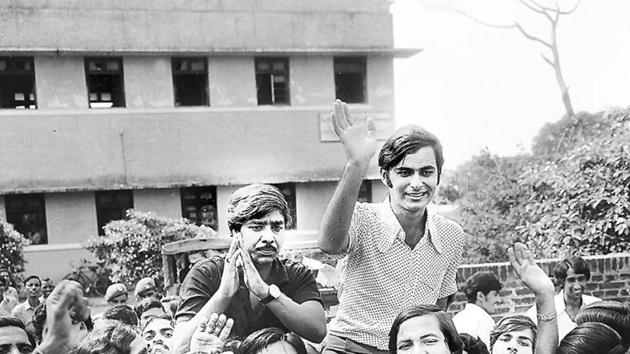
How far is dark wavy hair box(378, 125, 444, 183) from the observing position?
8.77 feet

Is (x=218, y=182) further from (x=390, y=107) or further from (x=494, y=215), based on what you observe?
(x=494, y=215)

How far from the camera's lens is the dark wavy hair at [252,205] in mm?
2570

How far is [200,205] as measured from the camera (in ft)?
49.6

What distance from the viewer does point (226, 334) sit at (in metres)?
2.32

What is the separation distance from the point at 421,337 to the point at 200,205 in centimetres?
1305

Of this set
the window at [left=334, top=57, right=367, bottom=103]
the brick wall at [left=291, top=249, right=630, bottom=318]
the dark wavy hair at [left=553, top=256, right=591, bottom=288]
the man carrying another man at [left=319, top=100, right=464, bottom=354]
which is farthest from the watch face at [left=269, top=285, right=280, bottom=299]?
the window at [left=334, top=57, right=367, bottom=103]

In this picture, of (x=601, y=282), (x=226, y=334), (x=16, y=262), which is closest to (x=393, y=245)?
(x=226, y=334)

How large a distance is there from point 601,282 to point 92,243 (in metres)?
10.1

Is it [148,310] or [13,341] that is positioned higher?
[13,341]

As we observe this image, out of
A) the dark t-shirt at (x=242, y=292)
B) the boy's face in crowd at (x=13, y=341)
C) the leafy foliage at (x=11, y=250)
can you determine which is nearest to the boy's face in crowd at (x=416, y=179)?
the dark t-shirt at (x=242, y=292)

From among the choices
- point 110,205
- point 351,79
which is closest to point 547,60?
point 351,79

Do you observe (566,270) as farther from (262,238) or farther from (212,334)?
(212,334)

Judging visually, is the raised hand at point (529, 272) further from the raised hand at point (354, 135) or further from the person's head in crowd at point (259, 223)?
the person's head in crowd at point (259, 223)

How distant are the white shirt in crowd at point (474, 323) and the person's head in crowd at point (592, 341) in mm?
1007
